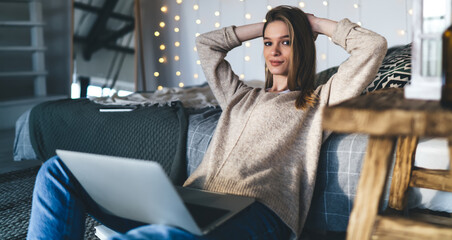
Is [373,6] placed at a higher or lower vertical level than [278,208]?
higher

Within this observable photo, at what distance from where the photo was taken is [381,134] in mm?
585

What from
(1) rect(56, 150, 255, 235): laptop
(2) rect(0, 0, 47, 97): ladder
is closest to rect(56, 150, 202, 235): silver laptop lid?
(1) rect(56, 150, 255, 235): laptop

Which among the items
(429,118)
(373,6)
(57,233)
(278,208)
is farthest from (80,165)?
(373,6)

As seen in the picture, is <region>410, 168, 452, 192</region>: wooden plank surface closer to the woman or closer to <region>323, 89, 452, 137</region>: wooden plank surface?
the woman

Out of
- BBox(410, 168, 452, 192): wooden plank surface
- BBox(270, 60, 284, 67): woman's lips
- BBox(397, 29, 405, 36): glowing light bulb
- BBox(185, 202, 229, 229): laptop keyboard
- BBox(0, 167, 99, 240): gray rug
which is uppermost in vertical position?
BBox(397, 29, 405, 36): glowing light bulb

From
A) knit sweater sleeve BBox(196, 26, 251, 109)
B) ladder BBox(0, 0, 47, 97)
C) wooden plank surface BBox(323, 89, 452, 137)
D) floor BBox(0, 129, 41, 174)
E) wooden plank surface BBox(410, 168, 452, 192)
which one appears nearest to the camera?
wooden plank surface BBox(323, 89, 452, 137)

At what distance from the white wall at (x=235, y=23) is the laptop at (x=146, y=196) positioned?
6.53 feet

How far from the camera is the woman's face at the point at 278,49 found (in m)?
1.30

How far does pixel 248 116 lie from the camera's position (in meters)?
1.21

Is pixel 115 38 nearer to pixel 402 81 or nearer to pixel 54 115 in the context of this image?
pixel 54 115

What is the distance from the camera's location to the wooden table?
564 mm

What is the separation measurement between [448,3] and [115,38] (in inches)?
129

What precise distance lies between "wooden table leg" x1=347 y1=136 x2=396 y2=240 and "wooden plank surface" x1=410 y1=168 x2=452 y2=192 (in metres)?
0.40

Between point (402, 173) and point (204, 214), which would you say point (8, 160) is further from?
point (402, 173)
